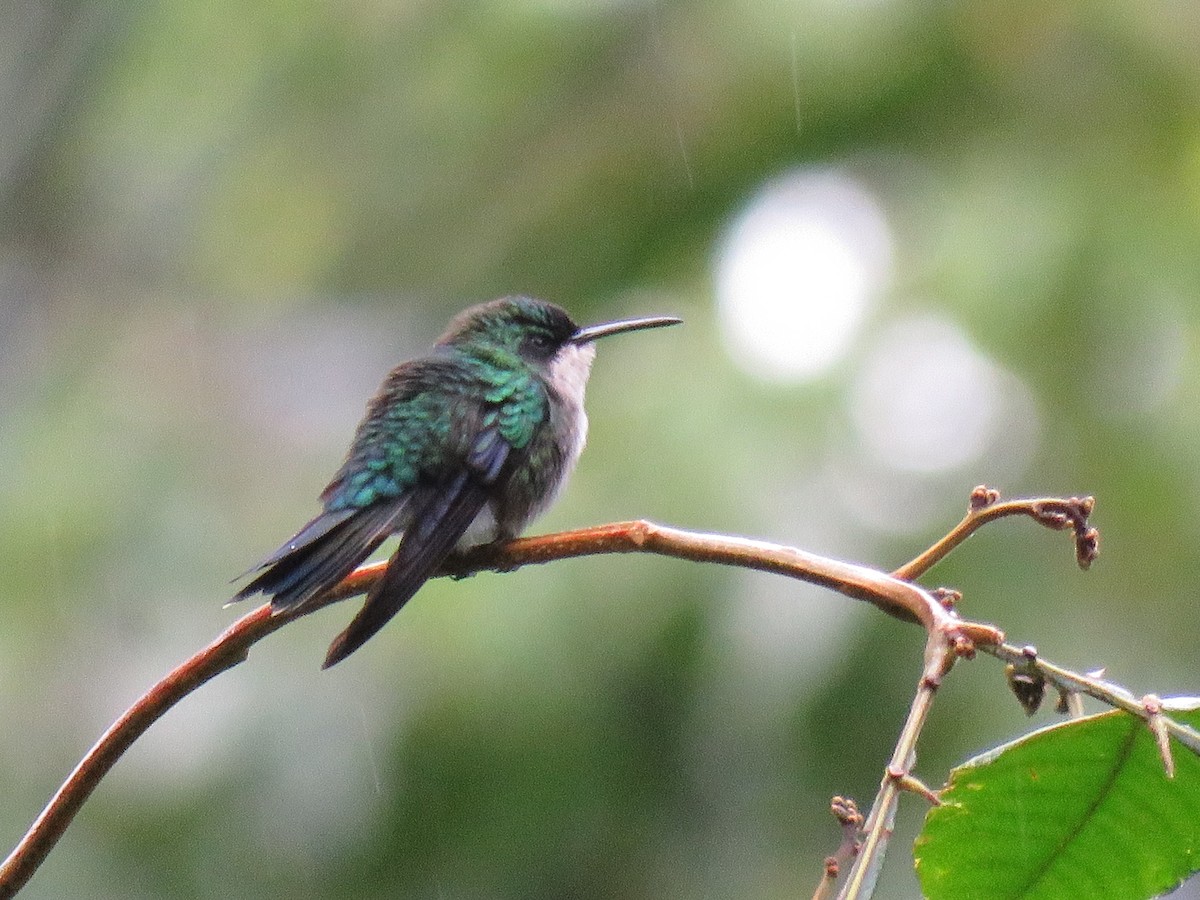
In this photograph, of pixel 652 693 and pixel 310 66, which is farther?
pixel 310 66

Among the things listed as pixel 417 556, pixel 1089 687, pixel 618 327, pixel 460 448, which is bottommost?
pixel 1089 687

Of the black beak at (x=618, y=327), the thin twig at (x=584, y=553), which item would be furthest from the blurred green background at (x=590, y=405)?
the thin twig at (x=584, y=553)

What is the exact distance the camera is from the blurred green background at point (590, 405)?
14.9 feet

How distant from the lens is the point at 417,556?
7.95ft

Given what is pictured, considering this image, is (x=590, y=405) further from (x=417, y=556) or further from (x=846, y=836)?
(x=846, y=836)

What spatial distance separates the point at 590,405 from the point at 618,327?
7.54ft

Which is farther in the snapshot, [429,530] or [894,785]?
[429,530]

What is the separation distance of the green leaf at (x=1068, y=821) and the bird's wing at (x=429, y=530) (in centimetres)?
94

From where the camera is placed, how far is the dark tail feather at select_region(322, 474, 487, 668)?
6.82ft

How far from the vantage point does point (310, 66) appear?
8336 mm

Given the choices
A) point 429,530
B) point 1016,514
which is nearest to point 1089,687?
point 1016,514

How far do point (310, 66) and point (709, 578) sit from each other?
4.86m

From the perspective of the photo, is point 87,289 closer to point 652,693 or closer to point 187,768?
point 187,768

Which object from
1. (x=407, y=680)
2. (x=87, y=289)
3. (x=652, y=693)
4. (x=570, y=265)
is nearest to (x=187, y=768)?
(x=407, y=680)
